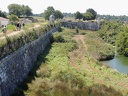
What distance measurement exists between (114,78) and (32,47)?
9.08 meters

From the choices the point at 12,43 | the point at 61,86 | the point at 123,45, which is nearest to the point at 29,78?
the point at 61,86

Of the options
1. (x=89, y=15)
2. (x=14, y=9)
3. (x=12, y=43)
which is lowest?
(x=89, y=15)

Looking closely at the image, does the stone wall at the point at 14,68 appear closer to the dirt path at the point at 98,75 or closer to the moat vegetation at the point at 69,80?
the moat vegetation at the point at 69,80

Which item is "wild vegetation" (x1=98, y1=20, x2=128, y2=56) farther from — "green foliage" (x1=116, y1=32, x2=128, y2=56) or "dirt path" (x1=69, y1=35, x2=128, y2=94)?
"dirt path" (x1=69, y1=35, x2=128, y2=94)

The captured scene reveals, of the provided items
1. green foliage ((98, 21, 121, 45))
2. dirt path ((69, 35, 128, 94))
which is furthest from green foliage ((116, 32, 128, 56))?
dirt path ((69, 35, 128, 94))

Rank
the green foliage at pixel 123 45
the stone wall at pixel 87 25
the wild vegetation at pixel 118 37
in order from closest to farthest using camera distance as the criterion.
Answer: the green foliage at pixel 123 45, the wild vegetation at pixel 118 37, the stone wall at pixel 87 25

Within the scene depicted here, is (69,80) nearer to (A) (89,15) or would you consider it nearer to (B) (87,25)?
(B) (87,25)

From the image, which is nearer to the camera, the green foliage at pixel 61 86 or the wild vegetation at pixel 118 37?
the green foliage at pixel 61 86

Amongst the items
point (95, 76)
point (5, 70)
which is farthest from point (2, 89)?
point (95, 76)

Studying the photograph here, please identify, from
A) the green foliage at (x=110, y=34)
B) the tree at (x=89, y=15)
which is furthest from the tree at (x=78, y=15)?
the green foliage at (x=110, y=34)

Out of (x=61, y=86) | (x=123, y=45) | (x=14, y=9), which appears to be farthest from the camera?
(x=14, y=9)

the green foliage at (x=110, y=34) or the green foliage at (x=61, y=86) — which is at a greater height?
the green foliage at (x=61, y=86)

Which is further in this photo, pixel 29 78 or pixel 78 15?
pixel 78 15

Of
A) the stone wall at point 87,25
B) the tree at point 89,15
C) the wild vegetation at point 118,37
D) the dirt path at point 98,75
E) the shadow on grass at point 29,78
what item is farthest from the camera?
the tree at point 89,15
